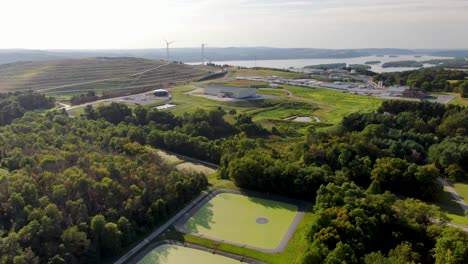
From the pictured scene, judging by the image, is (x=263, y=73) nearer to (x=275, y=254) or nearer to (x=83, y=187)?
(x=83, y=187)

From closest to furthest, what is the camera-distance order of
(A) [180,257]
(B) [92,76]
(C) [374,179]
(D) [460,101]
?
(A) [180,257], (C) [374,179], (D) [460,101], (B) [92,76]

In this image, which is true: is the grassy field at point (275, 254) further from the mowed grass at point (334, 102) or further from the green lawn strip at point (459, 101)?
the green lawn strip at point (459, 101)

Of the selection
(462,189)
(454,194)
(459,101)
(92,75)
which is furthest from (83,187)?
(92,75)

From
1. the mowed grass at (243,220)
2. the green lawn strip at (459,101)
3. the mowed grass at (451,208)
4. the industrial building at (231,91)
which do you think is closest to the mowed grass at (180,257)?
the mowed grass at (243,220)

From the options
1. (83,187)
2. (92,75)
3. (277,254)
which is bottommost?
(277,254)

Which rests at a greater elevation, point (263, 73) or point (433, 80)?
point (433, 80)

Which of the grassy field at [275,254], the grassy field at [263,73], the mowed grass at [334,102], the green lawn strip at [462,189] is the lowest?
the grassy field at [275,254]

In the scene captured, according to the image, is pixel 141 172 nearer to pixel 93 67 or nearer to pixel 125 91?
pixel 125 91
